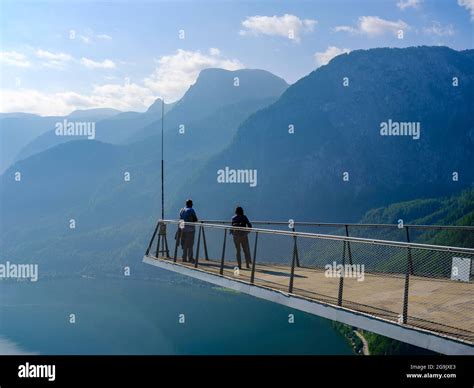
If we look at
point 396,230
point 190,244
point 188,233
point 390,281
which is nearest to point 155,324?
point 396,230

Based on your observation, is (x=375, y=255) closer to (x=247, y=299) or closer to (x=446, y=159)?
(x=247, y=299)

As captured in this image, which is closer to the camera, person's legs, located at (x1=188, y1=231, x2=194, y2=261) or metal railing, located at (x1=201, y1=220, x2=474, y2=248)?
metal railing, located at (x1=201, y1=220, x2=474, y2=248)

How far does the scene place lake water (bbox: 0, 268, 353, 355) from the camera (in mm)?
98875

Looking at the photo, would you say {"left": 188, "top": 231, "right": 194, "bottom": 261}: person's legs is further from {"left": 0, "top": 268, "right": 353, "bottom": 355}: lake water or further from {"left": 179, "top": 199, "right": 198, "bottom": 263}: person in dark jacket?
{"left": 0, "top": 268, "right": 353, "bottom": 355}: lake water

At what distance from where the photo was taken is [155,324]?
399 ft

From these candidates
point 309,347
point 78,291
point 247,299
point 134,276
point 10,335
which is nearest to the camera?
point 309,347

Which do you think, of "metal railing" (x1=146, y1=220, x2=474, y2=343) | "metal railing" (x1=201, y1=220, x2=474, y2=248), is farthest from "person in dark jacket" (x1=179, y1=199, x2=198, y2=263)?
"metal railing" (x1=201, y1=220, x2=474, y2=248)

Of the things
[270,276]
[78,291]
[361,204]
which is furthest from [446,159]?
[270,276]

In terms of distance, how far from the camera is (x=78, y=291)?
173 metres

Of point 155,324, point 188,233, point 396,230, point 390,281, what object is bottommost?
point 155,324

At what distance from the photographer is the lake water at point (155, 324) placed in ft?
324

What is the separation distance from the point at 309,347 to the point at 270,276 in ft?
276

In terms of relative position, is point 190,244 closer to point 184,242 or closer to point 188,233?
point 184,242

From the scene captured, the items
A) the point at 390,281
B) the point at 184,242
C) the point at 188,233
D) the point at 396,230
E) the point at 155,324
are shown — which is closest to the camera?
the point at 390,281
